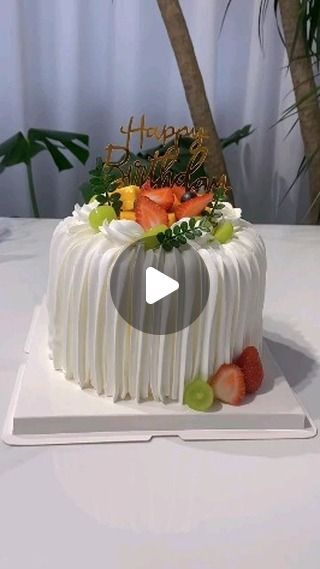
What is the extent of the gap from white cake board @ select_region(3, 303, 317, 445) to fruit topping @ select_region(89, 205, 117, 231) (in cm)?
25

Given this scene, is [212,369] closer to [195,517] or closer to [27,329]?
[195,517]

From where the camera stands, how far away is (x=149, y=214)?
1.04 metres

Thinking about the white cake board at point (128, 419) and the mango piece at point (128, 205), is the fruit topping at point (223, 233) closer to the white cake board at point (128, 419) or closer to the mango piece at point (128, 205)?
the mango piece at point (128, 205)

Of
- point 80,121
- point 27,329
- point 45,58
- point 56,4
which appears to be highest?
point 56,4

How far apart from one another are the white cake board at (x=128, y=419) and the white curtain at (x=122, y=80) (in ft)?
5.23

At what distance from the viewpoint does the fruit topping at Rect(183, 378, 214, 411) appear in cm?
102

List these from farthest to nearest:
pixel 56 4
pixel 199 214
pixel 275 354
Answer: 1. pixel 56 4
2. pixel 275 354
3. pixel 199 214

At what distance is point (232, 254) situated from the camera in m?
1.02

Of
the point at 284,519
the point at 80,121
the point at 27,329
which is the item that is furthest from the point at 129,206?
the point at 80,121

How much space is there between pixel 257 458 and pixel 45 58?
6.03 ft

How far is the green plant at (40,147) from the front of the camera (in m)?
2.21

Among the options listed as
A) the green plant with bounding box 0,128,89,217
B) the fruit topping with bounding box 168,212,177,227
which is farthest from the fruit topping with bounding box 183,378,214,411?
the green plant with bounding box 0,128,89,217
